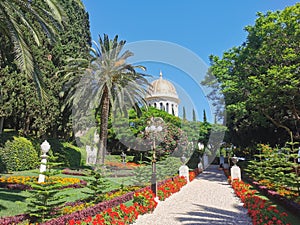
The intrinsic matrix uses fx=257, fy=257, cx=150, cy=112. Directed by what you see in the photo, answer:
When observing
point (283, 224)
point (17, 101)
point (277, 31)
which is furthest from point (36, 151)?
point (277, 31)

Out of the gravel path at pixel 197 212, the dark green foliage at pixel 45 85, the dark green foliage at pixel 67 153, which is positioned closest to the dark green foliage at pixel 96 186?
the gravel path at pixel 197 212

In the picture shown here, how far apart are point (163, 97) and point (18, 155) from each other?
85.0 feet

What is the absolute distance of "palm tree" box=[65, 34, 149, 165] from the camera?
17.1m

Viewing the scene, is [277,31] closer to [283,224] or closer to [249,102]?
[249,102]

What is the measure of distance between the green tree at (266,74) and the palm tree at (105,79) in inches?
275

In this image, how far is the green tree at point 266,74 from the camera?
15.2m

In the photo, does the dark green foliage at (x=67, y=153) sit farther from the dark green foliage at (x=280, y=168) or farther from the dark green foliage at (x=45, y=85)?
the dark green foliage at (x=280, y=168)

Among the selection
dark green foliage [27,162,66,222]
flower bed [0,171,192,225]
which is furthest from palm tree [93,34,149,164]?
dark green foliage [27,162,66,222]

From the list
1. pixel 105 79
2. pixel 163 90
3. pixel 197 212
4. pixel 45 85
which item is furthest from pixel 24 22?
pixel 163 90

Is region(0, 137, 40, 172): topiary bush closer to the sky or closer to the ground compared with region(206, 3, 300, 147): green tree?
closer to the ground

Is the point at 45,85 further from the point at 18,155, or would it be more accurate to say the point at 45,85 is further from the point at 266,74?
the point at 266,74

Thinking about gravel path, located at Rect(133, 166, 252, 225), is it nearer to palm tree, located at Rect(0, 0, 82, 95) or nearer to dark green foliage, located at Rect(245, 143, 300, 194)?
dark green foliage, located at Rect(245, 143, 300, 194)

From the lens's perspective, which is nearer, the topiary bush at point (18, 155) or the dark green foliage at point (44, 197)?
the dark green foliage at point (44, 197)

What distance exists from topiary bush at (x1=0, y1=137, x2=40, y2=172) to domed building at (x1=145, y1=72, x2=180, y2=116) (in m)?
23.9
